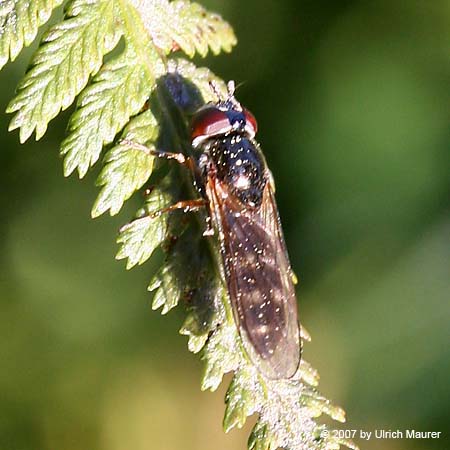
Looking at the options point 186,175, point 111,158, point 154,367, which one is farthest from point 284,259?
point 154,367

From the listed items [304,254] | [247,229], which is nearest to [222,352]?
[247,229]

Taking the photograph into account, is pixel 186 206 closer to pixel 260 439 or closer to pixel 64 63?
pixel 64 63

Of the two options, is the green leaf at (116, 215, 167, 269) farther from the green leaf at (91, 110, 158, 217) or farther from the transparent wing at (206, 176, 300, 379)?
the transparent wing at (206, 176, 300, 379)

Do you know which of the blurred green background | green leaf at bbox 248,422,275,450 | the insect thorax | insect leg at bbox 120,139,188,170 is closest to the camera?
green leaf at bbox 248,422,275,450

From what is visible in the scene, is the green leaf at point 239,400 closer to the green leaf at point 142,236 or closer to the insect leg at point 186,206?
the green leaf at point 142,236

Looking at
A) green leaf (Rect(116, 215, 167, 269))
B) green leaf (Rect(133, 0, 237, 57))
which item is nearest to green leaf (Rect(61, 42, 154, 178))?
green leaf (Rect(133, 0, 237, 57))

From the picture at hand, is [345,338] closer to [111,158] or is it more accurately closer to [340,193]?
[340,193]

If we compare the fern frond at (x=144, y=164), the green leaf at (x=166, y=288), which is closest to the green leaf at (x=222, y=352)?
the fern frond at (x=144, y=164)
